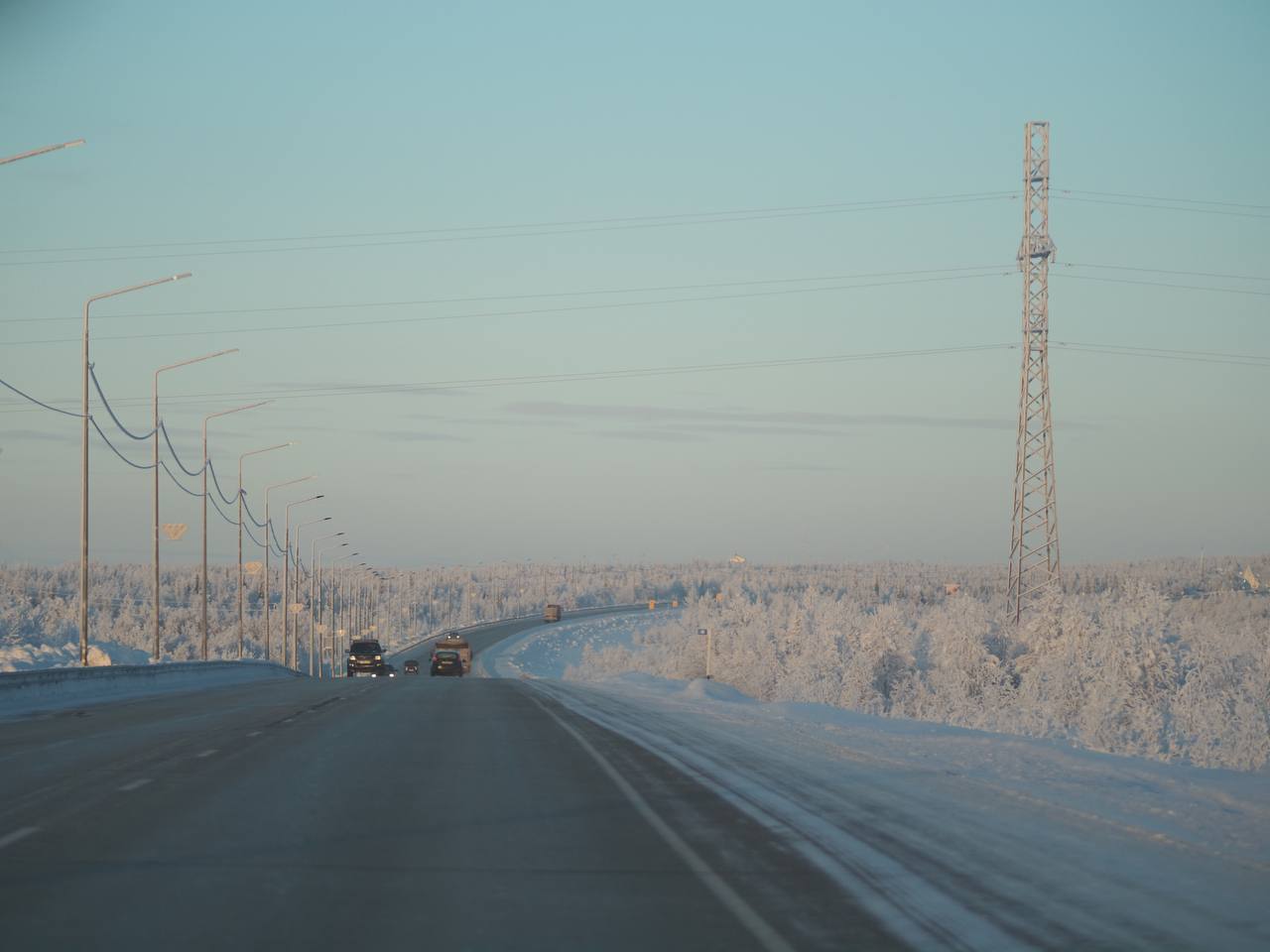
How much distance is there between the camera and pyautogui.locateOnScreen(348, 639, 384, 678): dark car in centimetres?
9225

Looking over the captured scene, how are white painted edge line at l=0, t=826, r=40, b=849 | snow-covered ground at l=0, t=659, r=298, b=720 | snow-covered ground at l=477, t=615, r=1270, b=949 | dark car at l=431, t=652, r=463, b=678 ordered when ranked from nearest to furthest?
snow-covered ground at l=477, t=615, r=1270, b=949 < white painted edge line at l=0, t=826, r=40, b=849 < snow-covered ground at l=0, t=659, r=298, b=720 < dark car at l=431, t=652, r=463, b=678

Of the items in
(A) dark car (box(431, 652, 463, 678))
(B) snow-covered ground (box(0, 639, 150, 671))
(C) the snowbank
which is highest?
(C) the snowbank

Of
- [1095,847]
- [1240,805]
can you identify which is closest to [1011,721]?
[1240,805]

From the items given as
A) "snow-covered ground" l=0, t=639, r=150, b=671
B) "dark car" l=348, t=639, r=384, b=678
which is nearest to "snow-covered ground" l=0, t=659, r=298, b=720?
"snow-covered ground" l=0, t=639, r=150, b=671

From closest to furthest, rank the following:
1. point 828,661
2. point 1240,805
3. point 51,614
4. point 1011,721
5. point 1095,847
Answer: point 1095,847
point 1240,805
point 1011,721
point 828,661
point 51,614

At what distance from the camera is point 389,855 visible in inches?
381

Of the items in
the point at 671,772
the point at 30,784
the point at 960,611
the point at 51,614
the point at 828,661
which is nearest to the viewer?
the point at 30,784

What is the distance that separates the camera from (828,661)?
70688mm

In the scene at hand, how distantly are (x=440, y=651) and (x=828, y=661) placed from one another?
31.7 m

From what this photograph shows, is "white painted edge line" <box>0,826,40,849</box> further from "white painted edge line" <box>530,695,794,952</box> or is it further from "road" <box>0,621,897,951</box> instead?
"white painted edge line" <box>530,695,794,952</box>

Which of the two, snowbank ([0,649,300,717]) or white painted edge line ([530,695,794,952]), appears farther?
snowbank ([0,649,300,717])

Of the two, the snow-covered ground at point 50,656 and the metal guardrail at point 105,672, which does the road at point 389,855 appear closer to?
the metal guardrail at point 105,672

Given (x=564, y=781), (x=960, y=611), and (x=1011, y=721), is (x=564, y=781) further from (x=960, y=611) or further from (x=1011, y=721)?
(x=960, y=611)

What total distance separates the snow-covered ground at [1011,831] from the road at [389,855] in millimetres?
545
